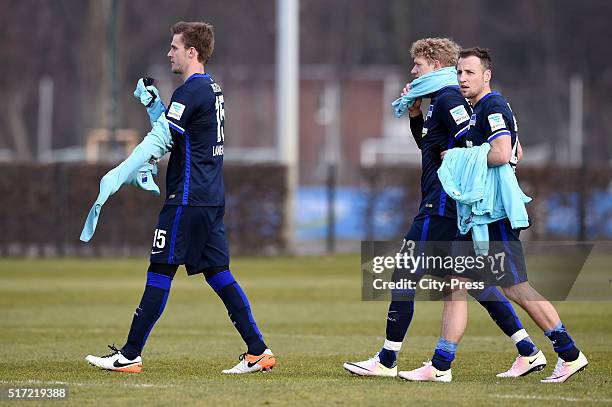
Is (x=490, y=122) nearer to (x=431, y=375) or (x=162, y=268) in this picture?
(x=431, y=375)

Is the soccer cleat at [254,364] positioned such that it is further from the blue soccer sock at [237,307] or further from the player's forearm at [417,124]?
the player's forearm at [417,124]

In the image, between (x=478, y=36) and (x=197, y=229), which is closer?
(x=197, y=229)

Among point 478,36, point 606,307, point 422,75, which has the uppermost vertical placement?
point 478,36

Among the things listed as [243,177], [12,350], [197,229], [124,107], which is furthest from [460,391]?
[124,107]

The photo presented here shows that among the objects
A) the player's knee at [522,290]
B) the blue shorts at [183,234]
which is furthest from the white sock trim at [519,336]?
the blue shorts at [183,234]

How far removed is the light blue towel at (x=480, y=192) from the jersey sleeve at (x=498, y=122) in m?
0.09

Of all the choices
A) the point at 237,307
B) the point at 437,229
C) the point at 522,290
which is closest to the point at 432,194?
the point at 437,229

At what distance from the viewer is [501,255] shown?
27.1ft

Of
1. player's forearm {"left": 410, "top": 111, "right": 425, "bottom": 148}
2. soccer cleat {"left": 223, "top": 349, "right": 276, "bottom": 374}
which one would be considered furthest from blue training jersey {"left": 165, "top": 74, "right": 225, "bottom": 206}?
player's forearm {"left": 410, "top": 111, "right": 425, "bottom": 148}

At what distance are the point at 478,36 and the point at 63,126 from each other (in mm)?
22567

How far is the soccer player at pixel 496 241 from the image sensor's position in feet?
26.9

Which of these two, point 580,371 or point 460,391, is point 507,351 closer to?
point 580,371

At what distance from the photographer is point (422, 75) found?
8641mm

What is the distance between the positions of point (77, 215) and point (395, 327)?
1802cm
